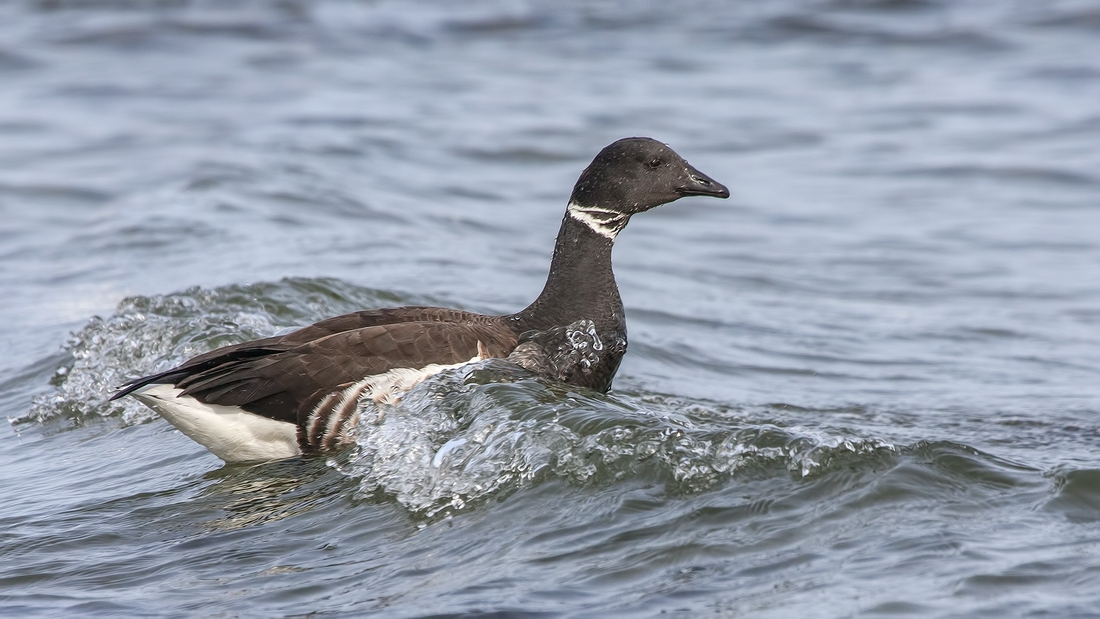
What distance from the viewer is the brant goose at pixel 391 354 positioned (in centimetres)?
577

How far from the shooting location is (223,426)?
19.0 feet

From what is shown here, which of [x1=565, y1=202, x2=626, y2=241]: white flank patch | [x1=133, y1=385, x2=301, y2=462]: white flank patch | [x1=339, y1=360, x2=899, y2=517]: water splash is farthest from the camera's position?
[x1=565, y1=202, x2=626, y2=241]: white flank patch

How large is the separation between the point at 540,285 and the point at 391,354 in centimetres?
449

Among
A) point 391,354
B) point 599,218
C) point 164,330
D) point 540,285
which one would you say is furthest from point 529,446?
point 540,285

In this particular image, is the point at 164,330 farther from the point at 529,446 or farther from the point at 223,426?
the point at 529,446

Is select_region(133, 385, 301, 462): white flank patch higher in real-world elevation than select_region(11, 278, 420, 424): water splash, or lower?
lower

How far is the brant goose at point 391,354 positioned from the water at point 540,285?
16 centimetres

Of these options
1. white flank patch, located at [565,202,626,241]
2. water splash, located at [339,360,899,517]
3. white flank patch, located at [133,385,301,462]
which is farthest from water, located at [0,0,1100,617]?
white flank patch, located at [565,202,626,241]

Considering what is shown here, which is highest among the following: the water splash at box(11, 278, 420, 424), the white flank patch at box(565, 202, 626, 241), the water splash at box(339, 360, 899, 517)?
the white flank patch at box(565, 202, 626, 241)

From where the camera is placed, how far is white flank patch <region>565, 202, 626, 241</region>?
6797 mm

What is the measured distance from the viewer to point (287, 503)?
5.59m

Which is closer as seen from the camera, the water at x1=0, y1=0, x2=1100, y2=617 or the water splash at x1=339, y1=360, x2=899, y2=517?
the water at x1=0, y1=0, x2=1100, y2=617

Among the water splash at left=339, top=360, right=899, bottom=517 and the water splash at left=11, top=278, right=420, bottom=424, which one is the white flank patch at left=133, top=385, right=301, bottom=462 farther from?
the water splash at left=11, top=278, right=420, bottom=424

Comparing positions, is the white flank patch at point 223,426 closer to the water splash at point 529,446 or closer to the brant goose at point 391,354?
the brant goose at point 391,354
